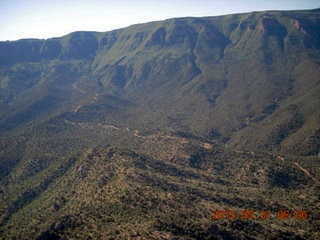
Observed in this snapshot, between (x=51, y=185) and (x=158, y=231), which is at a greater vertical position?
(x=158, y=231)

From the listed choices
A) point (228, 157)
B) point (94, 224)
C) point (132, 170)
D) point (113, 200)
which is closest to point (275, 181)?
point (228, 157)

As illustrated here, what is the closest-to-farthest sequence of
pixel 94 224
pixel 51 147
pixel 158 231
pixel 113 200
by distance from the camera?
pixel 158 231 < pixel 94 224 < pixel 113 200 < pixel 51 147

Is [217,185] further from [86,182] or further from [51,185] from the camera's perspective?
[51,185]

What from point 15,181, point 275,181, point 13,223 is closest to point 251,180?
point 275,181

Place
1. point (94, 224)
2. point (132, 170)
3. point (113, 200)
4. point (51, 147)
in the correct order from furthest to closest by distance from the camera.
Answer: point (51, 147) < point (132, 170) < point (113, 200) < point (94, 224)

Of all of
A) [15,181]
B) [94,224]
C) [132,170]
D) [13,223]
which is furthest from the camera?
[15,181]

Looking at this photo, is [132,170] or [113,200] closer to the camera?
[113,200]

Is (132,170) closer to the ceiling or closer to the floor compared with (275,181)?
closer to the ceiling

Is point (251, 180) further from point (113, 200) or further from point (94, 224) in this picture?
point (94, 224)

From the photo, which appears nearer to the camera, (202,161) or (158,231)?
(158,231)
